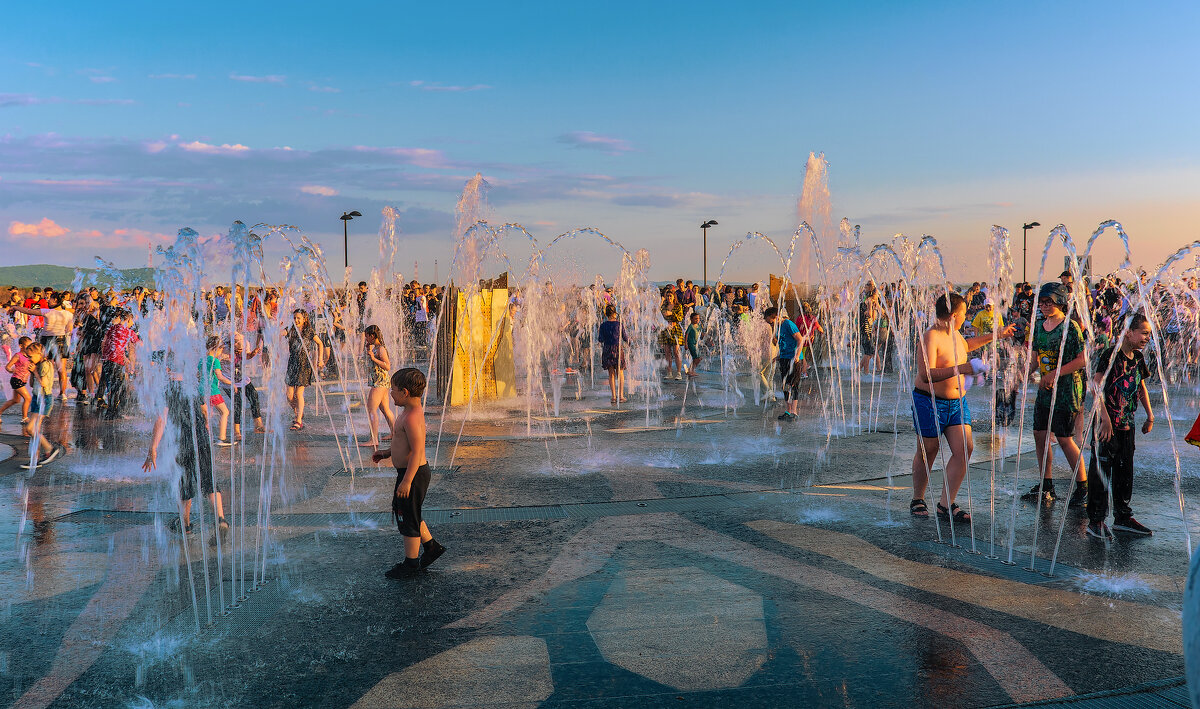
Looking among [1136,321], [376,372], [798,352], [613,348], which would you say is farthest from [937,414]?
[613,348]

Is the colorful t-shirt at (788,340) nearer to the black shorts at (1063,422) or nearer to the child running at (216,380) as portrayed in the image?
the black shorts at (1063,422)

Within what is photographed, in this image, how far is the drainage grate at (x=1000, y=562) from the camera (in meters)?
4.88

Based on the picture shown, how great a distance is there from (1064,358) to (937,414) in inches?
46.1

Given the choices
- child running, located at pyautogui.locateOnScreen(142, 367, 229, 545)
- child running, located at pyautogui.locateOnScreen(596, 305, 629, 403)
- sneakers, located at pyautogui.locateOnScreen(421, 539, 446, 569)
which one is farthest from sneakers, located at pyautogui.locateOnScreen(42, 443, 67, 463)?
child running, located at pyautogui.locateOnScreen(596, 305, 629, 403)

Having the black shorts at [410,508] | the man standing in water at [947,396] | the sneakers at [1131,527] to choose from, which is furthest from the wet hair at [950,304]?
the black shorts at [410,508]

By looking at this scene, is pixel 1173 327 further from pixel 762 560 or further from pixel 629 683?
pixel 629 683

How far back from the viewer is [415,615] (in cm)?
431

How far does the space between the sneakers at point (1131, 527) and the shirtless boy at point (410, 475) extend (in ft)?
15.0

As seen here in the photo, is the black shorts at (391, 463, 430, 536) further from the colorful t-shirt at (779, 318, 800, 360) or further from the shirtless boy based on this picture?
the colorful t-shirt at (779, 318, 800, 360)

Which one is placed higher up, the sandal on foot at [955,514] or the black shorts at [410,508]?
the black shorts at [410,508]

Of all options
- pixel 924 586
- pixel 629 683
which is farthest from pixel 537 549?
pixel 924 586

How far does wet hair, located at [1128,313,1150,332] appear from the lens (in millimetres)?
5585

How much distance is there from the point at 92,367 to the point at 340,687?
12525 millimetres

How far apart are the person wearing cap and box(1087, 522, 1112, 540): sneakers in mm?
450
